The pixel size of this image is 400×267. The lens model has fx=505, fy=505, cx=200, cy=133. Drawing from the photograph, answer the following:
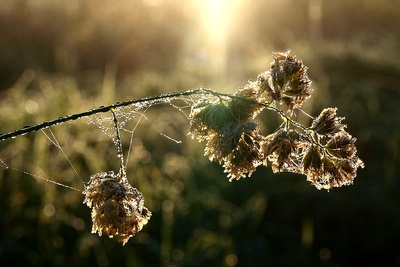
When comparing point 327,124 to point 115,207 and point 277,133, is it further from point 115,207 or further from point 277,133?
point 115,207

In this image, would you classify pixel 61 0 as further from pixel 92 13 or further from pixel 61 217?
pixel 61 217

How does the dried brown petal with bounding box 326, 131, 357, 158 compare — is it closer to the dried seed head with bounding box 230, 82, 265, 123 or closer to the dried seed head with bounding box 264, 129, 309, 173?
the dried seed head with bounding box 264, 129, 309, 173

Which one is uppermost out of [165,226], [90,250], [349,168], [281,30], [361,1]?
[361,1]

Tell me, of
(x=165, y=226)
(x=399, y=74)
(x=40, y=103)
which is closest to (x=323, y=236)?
(x=165, y=226)

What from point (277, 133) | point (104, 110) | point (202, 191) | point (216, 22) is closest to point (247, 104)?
point (277, 133)

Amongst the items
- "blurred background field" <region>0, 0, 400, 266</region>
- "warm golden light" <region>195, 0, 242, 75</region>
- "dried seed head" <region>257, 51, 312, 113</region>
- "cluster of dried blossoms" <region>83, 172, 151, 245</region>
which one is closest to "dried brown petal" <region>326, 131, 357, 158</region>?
"dried seed head" <region>257, 51, 312, 113</region>
